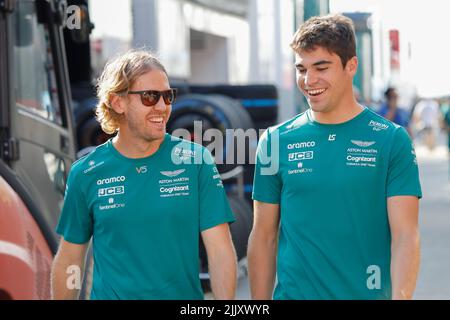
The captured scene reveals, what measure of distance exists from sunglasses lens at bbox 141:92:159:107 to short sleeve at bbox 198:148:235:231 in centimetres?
25

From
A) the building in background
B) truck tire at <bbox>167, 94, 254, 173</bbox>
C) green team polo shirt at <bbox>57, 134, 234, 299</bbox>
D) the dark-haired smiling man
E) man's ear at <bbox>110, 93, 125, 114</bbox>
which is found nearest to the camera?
green team polo shirt at <bbox>57, 134, 234, 299</bbox>

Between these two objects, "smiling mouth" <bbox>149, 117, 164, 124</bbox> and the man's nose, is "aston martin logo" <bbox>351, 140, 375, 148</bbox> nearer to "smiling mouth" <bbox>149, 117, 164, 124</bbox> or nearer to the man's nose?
the man's nose

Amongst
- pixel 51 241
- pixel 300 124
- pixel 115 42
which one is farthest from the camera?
pixel 115 42

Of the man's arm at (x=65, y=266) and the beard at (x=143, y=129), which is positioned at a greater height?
the beard at (x=143, y=129)

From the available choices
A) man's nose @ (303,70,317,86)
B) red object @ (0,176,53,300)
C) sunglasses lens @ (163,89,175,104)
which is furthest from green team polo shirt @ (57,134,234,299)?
red object @ (0,176,53,300)

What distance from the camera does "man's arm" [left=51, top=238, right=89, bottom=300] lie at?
4039 millimetres

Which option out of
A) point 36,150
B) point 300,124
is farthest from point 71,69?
point 300,124

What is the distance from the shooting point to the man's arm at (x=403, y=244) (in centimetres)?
387

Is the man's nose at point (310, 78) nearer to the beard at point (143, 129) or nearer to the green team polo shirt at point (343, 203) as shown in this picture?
the green team polo shirt at point (343, 203)

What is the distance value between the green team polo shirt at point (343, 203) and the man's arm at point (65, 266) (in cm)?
71

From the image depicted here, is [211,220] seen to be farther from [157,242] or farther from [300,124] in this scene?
[300,124]

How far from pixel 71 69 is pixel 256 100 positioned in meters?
4.68

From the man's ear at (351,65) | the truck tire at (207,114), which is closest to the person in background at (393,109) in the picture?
the truck tire at (207,114)

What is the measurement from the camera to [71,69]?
7918 millimetres
